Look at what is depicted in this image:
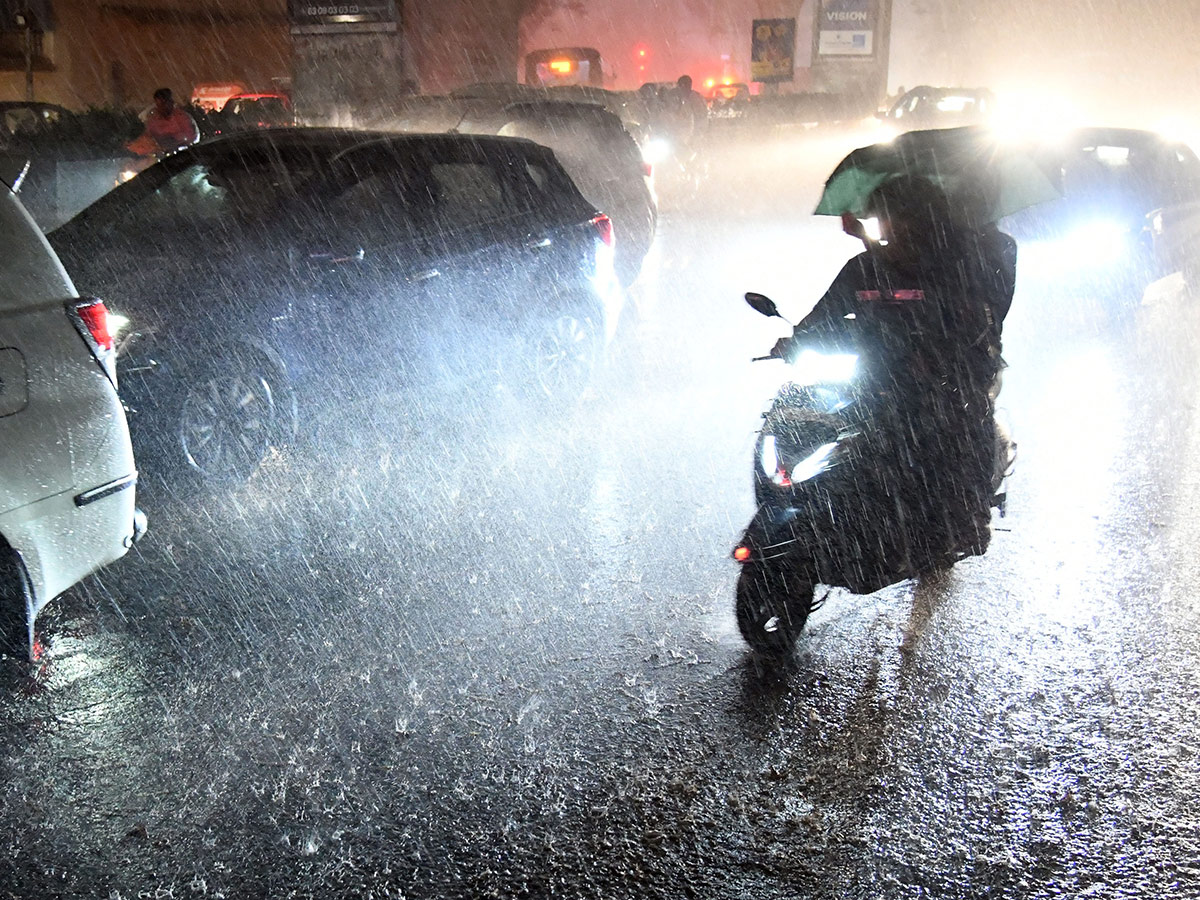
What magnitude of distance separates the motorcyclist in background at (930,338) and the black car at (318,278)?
2897 mm

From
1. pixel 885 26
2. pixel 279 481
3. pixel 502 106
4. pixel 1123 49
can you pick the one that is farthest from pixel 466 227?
pixel 1123 49

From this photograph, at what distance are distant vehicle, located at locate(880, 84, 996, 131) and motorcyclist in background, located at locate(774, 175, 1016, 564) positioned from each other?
25.3 metres

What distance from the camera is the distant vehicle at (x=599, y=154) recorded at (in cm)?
1227

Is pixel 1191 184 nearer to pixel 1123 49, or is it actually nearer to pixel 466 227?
pixel 466 227

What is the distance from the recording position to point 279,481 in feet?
20.5

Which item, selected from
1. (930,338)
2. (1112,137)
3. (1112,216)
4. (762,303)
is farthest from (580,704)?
(1112,137)

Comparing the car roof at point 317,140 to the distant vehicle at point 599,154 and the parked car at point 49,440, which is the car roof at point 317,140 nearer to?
the parked car at point 49,440

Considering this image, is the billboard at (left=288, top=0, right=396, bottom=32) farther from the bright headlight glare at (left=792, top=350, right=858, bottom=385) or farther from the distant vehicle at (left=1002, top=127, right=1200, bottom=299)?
the bright headlight glare at (left=792, top=350, right=858, bottom=385)

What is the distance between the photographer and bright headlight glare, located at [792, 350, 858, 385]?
4.23 metres

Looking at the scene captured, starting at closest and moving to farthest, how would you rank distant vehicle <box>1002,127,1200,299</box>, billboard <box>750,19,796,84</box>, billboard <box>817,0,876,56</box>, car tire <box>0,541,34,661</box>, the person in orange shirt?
car tire <box>0,541,34,661</box> < distant vehicle <box>1002,127,1200,299</box> < the person in orange shirt < billboard <box>817,0,876,56</box> < billboard <box>750,19,796,84</box>

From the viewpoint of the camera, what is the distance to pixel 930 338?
4207 mm

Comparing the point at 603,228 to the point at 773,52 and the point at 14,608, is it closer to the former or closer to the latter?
the point at 14,608

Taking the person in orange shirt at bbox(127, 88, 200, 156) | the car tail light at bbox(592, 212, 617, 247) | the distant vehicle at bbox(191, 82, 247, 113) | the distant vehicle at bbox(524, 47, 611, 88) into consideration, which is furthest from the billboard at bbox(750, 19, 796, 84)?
the car tail light at bbox(592, 212, 617, 247)

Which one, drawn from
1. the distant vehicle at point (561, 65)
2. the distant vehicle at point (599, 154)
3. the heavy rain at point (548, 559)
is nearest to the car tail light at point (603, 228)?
the heavy rain at point (548, 559)
